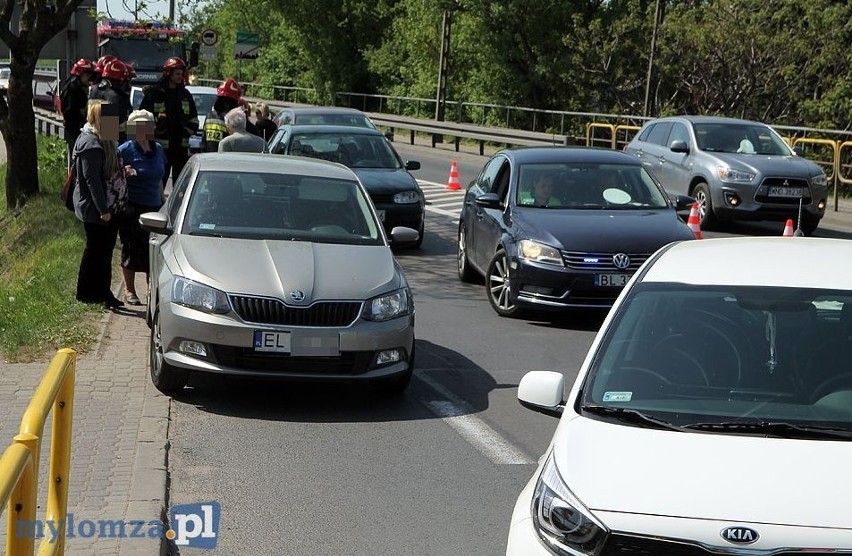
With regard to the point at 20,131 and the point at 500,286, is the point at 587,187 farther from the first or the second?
the point at 20,131

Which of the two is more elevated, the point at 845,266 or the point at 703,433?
the point at 845,266

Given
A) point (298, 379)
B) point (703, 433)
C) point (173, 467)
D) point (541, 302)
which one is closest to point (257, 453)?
point (173, 467)

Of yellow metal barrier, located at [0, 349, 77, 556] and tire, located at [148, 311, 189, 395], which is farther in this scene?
tire, located at [148, 311, 189, 395]

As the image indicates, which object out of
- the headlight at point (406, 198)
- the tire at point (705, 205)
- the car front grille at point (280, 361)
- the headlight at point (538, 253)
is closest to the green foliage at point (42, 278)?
the car front grille at point (280, 361)

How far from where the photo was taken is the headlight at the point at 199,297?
8641 mm

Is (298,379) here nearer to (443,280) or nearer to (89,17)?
(443,280)

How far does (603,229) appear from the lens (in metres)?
12.2

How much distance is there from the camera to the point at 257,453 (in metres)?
7.68

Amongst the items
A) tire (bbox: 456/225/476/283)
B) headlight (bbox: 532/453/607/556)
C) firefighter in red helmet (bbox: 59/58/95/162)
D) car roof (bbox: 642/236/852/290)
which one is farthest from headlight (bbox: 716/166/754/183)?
headlight (bbox: 532/453/607/556)

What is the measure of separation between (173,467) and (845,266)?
367 centimetres

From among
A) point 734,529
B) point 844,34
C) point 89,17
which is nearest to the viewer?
point 734,529

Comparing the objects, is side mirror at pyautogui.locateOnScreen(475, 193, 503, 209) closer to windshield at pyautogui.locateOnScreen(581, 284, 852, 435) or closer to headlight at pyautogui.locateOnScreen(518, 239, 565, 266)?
headlight at pyautogui.locateOnScreen(518, 239, 565, 266)

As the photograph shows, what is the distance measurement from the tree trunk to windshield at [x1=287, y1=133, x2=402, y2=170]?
3.95 meters

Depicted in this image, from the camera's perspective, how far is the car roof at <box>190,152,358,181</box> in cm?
1034
